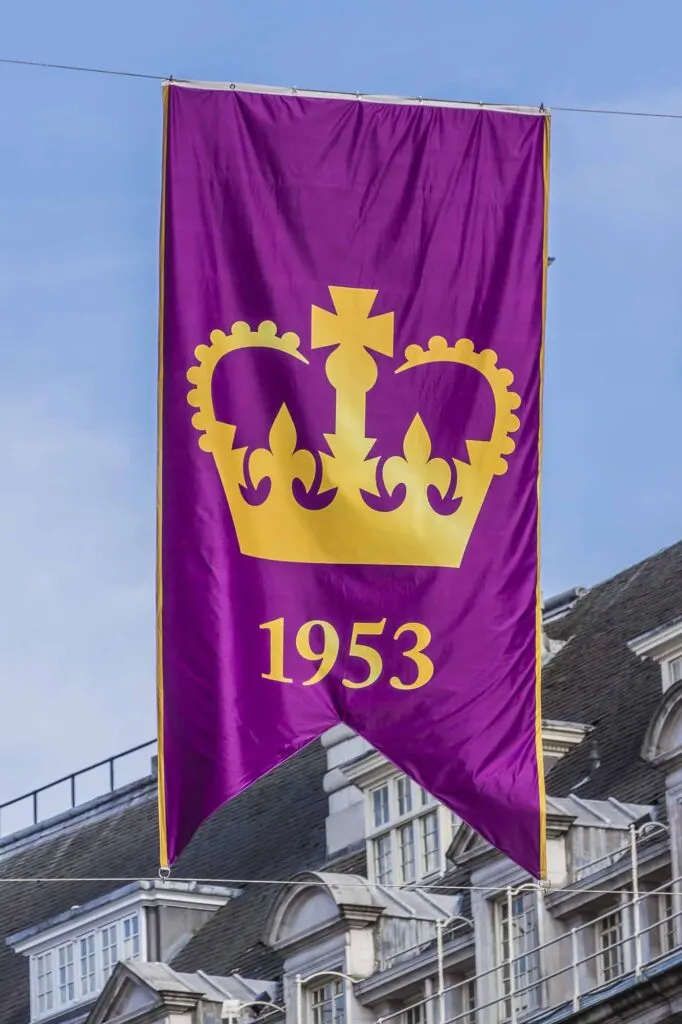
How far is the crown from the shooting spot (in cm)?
2717

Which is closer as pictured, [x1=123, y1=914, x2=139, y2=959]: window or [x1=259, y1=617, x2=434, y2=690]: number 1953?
[x1=259, y1=617, x2=434, y2=690]: number 1953

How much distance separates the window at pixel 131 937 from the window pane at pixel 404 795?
6.81m

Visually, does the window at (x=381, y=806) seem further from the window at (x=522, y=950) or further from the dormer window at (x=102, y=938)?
the window at (x=522, y=950)

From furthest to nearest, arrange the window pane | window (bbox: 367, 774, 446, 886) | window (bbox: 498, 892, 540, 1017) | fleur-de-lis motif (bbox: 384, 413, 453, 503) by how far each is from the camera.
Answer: the window pane
window (bbox: 367, 774, 446, 886)
window (bbox: 498, 892, 540, 1017)
fleur-de-lis motif (bbox: 384, 413, 453, 503)

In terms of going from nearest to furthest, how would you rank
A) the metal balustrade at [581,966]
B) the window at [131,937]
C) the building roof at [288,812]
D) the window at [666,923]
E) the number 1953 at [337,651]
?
1. the number 1953 at [337,651]
2. the window at [666,923]
3. the metal balustrade at [581,966]
4. the building roof at [288,812]
5. the window at [131,937]

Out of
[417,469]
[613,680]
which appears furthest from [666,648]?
[417,469]

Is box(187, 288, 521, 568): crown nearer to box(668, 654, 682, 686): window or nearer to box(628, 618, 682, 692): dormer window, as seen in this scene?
box(628, 618, 682, 692): dormer window

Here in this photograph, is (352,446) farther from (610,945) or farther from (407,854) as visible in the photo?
(407,854)

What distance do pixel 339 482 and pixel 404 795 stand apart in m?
22.5

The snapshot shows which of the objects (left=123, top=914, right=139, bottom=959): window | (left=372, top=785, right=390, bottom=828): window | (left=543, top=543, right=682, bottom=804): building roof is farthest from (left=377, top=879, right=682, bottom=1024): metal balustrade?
(left=123, top=914, right=139, bottom=959): window

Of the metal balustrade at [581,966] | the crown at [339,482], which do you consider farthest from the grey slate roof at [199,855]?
the crown at [339,482]

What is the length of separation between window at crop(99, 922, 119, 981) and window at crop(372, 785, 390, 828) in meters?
6.73

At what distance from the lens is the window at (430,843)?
157 ft

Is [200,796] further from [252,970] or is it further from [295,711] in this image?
[252,970]
